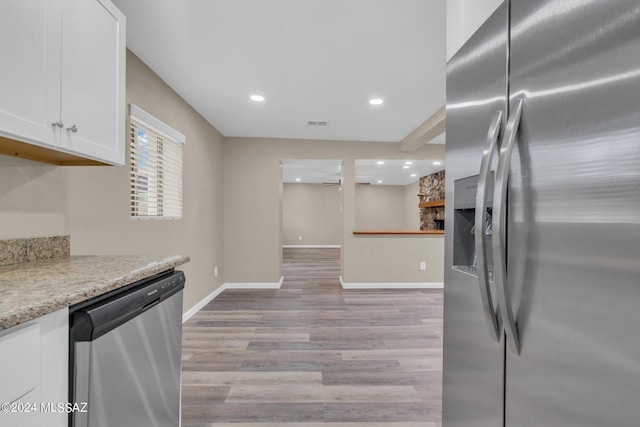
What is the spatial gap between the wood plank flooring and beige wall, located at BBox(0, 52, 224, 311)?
87 centimetres

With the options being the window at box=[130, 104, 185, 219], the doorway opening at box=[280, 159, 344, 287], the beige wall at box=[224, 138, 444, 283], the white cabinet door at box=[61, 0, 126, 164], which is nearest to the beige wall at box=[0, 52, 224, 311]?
the window at box=[130, 104, 185, 219]

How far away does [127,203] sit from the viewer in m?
2.36

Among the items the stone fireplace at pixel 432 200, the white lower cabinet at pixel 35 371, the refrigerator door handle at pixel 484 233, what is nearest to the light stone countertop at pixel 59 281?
the white lower cabinet at pixel 35 371

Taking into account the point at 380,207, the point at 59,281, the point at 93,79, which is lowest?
the point at 59,281

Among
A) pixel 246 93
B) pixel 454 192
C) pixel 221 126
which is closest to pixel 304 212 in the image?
pixel 221 126

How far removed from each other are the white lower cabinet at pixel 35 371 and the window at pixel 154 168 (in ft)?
6.16

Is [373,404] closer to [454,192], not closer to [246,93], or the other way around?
[454,192]

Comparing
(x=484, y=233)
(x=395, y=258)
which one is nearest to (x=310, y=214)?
(x=395, y=258)

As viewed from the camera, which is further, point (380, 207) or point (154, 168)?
point (380, 207)

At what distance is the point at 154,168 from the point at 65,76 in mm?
1667

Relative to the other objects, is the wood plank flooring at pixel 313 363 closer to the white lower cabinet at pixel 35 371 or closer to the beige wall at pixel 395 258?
the beige wall at pixel 395 258

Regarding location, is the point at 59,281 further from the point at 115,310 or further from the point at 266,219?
the point at 266,219

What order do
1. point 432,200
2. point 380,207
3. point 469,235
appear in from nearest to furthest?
point 469,235, point 432,200, point 380,207

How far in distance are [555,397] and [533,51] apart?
2.75 feet
